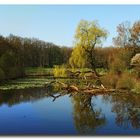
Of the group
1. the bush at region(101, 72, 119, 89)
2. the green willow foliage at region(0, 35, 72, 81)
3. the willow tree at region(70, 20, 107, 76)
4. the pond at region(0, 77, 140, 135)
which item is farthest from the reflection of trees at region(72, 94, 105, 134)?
the green willow foliage at region(0, 35, 72, 81)

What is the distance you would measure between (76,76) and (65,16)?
0.62 m

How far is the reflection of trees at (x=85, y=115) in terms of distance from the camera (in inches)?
265

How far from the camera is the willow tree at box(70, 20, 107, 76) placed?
682cm

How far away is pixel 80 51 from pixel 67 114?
2.16 feet

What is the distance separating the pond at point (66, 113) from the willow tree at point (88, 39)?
374 mm

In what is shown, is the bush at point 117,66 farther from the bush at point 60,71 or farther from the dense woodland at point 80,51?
the bush at point 60,71

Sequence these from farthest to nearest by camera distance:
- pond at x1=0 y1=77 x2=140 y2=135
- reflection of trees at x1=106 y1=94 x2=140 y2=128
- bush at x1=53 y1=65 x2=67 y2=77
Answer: bush at x1=53 y1=65 x2=67 y2=77 → reflection of trees at x1=106 y1=94 x2=140 y2=128 → pond at x1=0 y1=77 x2=140 y2=135

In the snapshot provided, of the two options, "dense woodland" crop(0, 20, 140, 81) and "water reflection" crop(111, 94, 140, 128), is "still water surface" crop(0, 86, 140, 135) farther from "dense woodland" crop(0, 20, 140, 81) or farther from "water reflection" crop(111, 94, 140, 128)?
"dense woodland" crop(0, 20, 140, 81)

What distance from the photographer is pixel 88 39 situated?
698 centimetres

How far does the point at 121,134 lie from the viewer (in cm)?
668

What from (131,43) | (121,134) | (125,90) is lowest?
(121,134)

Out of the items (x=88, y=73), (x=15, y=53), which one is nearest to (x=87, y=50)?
(x=88, y=73)

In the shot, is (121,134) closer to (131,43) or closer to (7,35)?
(131,43)

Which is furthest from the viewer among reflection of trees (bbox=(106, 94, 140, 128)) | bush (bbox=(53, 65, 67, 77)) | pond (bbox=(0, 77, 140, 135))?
bush (bbox=(53, 65, 67, 77))
